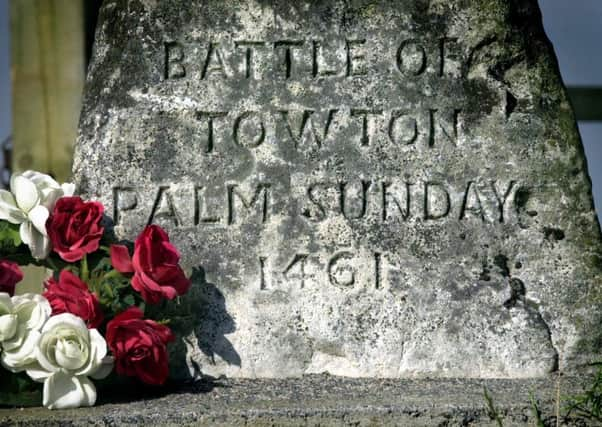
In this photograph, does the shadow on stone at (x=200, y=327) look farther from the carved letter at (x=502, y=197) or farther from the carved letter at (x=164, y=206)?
the carved letter at (x=502, y=197)

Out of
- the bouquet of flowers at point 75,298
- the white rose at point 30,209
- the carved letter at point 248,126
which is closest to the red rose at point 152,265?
the bouquet of flowers at point 75,298

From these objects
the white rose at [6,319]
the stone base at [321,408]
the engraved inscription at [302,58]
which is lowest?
the stone base at [321,408]

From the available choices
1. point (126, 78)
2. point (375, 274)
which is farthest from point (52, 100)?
point (375, 274)

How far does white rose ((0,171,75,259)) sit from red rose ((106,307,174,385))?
1.12ft

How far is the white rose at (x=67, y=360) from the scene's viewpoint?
3887 millimetres

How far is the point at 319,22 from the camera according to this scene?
4.43 m

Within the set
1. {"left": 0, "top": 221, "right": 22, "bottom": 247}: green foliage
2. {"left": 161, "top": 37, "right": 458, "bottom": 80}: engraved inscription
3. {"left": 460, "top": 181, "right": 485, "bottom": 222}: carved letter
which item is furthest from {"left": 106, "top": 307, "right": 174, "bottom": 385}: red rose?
{"left": 460, "top": 181, "right": 485, "bottom": 222}: carved letter

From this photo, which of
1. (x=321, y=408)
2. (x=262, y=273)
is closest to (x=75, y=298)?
(x=262, y=273)

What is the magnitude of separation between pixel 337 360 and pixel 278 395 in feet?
1.23

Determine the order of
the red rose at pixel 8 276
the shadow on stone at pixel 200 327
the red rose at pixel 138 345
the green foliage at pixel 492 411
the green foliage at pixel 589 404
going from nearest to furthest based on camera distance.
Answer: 1. the green foliage at pixel 492 411
2. the green foliage at pixel 589 404
3. the red rose at pixel 138 345
4. the red rose at pixel 8 276
5. the shadow on stone at pixel 200 327

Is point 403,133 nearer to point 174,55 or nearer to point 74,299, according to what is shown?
point 174,55

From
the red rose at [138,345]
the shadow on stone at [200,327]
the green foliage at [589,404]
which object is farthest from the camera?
the shadow on stone at [200,327]

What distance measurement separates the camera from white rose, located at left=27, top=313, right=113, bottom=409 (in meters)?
3.89

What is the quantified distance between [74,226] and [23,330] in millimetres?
347
